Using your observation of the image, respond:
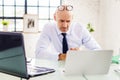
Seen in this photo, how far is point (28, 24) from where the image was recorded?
4820 millimetres

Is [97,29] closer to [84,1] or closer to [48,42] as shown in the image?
[84,1]

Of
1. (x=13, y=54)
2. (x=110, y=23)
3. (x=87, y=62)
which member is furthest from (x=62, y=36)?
(x=110, y=23)

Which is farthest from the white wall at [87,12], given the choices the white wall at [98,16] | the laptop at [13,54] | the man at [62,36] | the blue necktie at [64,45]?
the laptop at [13,54]

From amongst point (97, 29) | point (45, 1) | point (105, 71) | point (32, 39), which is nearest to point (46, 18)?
point (45, 1)

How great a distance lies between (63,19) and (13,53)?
1239 millimetres

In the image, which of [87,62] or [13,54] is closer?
[13,54]

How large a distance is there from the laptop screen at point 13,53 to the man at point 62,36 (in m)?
1.07

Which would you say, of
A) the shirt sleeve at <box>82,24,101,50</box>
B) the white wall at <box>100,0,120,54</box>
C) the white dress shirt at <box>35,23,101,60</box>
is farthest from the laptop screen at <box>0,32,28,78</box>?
the white wall at <box>100,0,120,54</box>

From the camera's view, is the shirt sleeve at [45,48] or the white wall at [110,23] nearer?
the shirt sleeve at [45,48]

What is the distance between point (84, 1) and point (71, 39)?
2265 millimetres

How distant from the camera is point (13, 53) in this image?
133 cm

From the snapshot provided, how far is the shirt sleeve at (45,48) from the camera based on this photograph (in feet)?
8.00

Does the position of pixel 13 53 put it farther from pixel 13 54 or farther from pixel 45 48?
pixel 45 48

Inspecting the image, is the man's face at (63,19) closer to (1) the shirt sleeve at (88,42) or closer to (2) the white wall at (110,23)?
(1) the shirt sleeve at (88,42)
